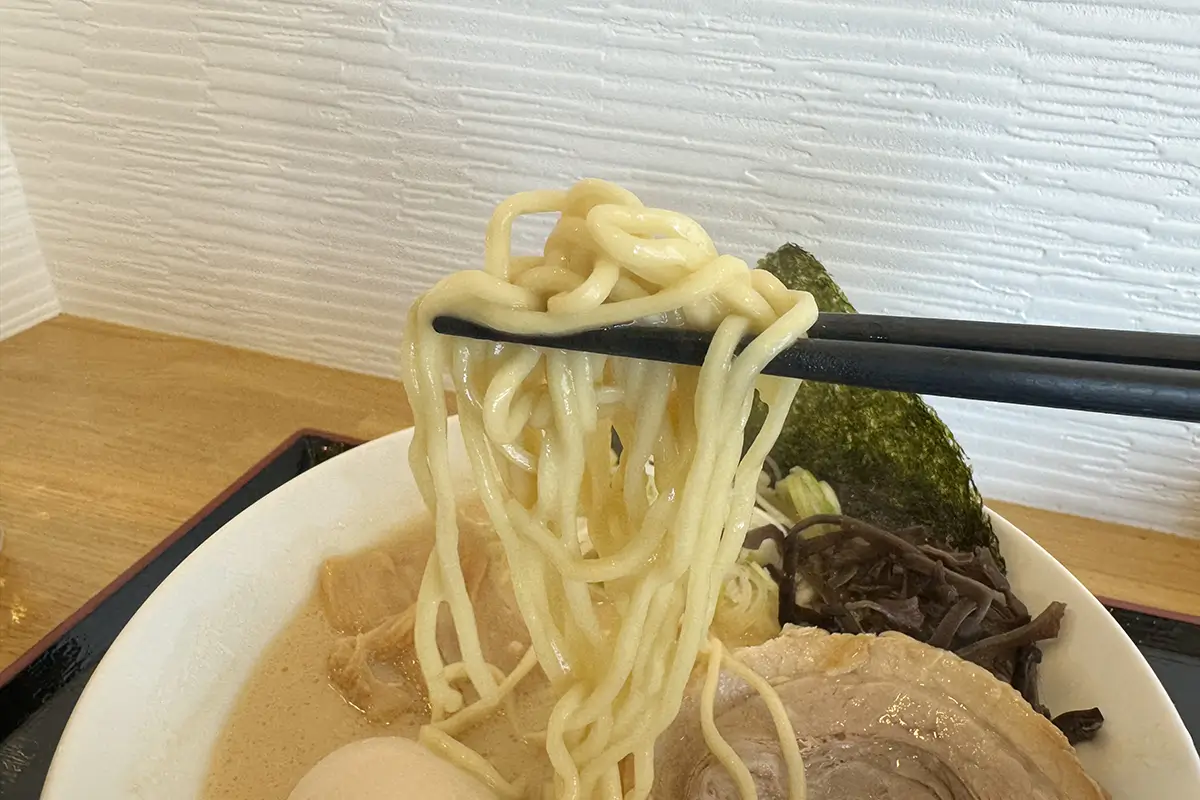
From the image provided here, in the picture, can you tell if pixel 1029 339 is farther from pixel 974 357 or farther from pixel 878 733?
pixel 878 733

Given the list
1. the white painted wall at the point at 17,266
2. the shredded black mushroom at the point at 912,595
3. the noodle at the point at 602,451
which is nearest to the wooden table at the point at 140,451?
the white painted wall at the point at 17,266

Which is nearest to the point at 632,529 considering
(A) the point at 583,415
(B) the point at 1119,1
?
(A) the point at 583,415

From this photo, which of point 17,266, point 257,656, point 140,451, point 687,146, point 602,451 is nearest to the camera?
point 602,451

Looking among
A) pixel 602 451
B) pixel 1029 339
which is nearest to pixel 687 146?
pixel 602 451

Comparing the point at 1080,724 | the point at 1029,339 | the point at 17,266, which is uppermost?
the point at 1029,339

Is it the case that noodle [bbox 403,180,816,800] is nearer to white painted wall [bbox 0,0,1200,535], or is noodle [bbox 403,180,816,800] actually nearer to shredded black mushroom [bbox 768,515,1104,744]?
shredded black mushroom [bbox 768,515,1104,744]

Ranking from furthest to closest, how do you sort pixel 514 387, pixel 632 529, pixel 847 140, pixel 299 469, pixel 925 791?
1. pixel 299 469
2. pixel 847 140
3. pixel 925 791
4. pixel 632 529
5. pixel 514 387

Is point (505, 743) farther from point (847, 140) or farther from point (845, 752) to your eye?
point (847, 140)
